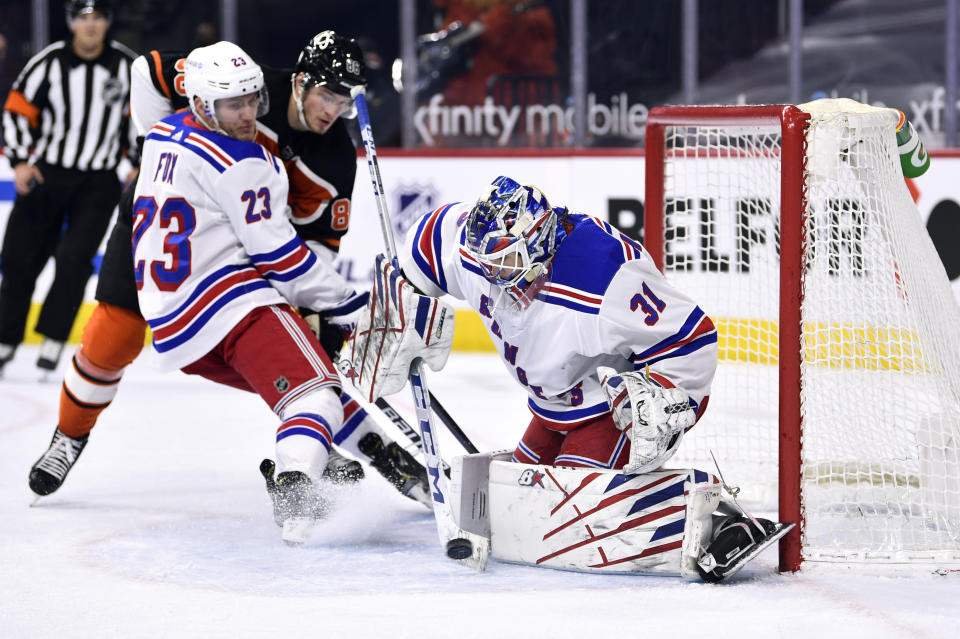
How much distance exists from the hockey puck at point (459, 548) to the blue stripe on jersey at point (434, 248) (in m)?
0.51

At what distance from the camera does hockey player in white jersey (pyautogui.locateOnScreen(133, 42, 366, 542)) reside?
2719 millimetres

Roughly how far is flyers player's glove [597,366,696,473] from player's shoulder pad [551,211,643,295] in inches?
6.5

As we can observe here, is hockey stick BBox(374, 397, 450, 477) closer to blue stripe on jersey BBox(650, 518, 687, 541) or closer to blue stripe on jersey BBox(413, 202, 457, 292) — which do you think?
blue stripe on jersey BBox(413, 202, 457, 292)

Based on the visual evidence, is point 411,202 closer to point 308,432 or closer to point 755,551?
point 308,432

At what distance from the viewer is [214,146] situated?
2730 mm

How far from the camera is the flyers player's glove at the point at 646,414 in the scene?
7.60 feet

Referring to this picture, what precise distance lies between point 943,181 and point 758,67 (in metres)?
1.09

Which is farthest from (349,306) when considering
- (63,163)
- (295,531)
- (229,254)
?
(63,163)

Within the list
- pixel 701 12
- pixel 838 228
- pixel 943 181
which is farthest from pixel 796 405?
pixel 701 12

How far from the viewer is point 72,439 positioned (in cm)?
311

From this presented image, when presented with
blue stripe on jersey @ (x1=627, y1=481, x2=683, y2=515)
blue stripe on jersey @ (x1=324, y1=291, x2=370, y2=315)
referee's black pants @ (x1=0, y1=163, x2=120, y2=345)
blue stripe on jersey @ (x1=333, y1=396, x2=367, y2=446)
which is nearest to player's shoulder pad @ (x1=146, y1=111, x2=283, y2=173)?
blue stripe on jersey @ (x1=324, y1=291, x2=370, y2=315)

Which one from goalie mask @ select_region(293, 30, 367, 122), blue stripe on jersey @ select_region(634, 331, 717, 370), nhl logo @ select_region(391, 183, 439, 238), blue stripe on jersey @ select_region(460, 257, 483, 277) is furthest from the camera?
nhl logo @ select_region(391, 183, 439, 238)

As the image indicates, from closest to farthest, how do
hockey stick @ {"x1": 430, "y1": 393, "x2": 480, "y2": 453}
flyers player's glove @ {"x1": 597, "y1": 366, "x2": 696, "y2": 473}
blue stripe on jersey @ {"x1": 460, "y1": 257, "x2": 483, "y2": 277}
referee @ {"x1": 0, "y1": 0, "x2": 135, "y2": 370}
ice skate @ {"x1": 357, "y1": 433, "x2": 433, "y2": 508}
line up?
flyers player's glove @ {"x1": 597, "y1": 366, "x2": 696, "y2": 473}, blue stripe on jersey @ {"x1": 460, "y1": 257, "x2": 483, "y2": 277}, hockey stick @ {"x1": 430, "y1": 393, "x2": 480, "y2": 453}, ice skate @ {"x1": 357, "y1": 433, "x2": 433, "y2": 508}, referee @ {"x1": 0, "y1": 0, "x2": 135, "y2": 370}

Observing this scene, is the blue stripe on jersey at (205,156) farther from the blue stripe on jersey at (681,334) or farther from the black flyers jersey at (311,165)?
the blue stripe on jersey at (681,334)
